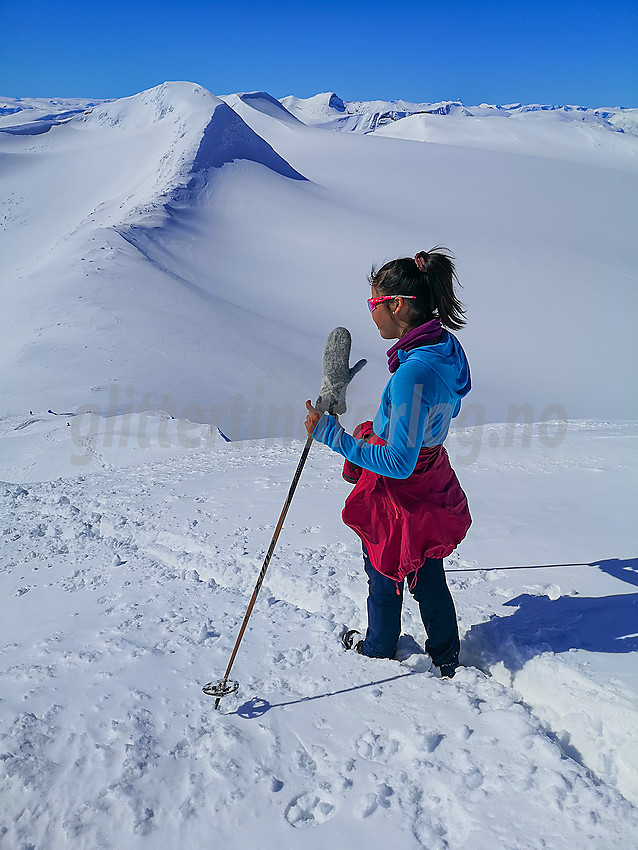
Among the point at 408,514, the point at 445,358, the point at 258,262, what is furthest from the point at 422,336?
the point at 258,262

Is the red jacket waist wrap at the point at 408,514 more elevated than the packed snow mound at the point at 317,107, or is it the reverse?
the packed snow mound at the point at 317,107

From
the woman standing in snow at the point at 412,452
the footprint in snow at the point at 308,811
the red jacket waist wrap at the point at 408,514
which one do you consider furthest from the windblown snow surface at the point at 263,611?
the red jacket waist wrap at the point at 408,514

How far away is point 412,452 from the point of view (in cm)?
181

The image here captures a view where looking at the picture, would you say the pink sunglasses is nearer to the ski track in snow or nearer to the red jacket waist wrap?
the red jacket waist wrap

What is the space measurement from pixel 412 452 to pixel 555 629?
3.79 ft

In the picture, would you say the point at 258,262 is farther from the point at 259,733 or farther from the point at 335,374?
the point at 259,733

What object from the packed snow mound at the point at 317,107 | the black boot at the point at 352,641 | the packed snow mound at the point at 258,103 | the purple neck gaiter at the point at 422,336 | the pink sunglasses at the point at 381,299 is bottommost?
the black boot at the point at 352,641

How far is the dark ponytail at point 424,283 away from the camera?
1.89 meters

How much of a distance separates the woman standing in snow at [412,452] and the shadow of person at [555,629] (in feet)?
0.79

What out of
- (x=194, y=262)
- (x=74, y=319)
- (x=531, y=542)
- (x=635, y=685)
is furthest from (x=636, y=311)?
(x=635, y=685)

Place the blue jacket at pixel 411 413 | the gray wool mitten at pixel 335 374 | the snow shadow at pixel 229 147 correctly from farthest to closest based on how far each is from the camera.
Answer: the snow shadow at pixel 229 147 < the gray wool mitten at pixel 335 374 < the blue jacket at pixel 411 413

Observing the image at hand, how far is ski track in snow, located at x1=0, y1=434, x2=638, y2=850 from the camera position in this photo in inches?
62.0

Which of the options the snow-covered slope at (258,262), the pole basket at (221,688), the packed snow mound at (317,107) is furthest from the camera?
the packed snow mound at (317,107)

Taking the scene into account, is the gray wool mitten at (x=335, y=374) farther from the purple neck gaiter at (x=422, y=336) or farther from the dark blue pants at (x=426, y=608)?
the dark blue pants at (x=426, y=608)
